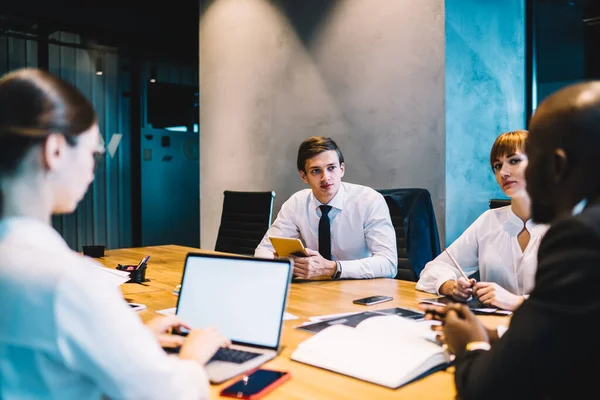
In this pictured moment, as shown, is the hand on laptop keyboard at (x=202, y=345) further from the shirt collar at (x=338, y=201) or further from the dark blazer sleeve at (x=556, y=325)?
the shirt collar at (x=338, y=201)

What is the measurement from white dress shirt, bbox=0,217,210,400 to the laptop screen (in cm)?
49

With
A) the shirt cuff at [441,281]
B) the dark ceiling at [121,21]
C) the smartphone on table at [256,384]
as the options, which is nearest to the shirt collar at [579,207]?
the smartphone on table at [256,384]

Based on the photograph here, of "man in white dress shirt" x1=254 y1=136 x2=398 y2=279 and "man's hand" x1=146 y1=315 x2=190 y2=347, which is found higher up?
"man in white dress shirt" x1=254 y1=136 x2=398 y2=279

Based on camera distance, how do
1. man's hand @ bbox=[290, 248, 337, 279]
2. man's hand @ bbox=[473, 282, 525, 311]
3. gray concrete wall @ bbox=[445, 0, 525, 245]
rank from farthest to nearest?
gray concrete wall @ bbox=[445, 0, 525, 245] → man's hand @ bbox=[290, 248, 337, 279] → man's hand @ bbox=[473, 282, 525, 311]

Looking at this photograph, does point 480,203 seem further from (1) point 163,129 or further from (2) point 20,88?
(1) point 163,129

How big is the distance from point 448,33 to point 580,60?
98 cm

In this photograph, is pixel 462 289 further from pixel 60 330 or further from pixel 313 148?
pixel 60 330

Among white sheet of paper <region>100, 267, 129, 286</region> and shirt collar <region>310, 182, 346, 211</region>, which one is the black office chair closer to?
shirt collar <region>310, 182, 346, 211</region>

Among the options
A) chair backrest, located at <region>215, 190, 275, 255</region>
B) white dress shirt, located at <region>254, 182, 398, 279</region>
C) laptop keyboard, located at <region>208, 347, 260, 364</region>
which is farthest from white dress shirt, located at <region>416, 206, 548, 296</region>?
chair backrest, located at <region>215, 190, 275, 255</region>

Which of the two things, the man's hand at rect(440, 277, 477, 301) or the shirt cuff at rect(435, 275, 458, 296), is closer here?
the man's hand at rect(440, 277, 477, 301)

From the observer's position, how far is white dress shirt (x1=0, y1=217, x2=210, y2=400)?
0.75 metres

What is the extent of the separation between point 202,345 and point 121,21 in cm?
537

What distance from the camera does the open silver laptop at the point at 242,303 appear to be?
1289mm

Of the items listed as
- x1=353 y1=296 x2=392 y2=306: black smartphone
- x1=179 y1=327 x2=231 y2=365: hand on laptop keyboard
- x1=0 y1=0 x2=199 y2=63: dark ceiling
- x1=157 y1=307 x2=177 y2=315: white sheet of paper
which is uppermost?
x1=0 y1=0 x2=199 y2=63: dark ceiling
